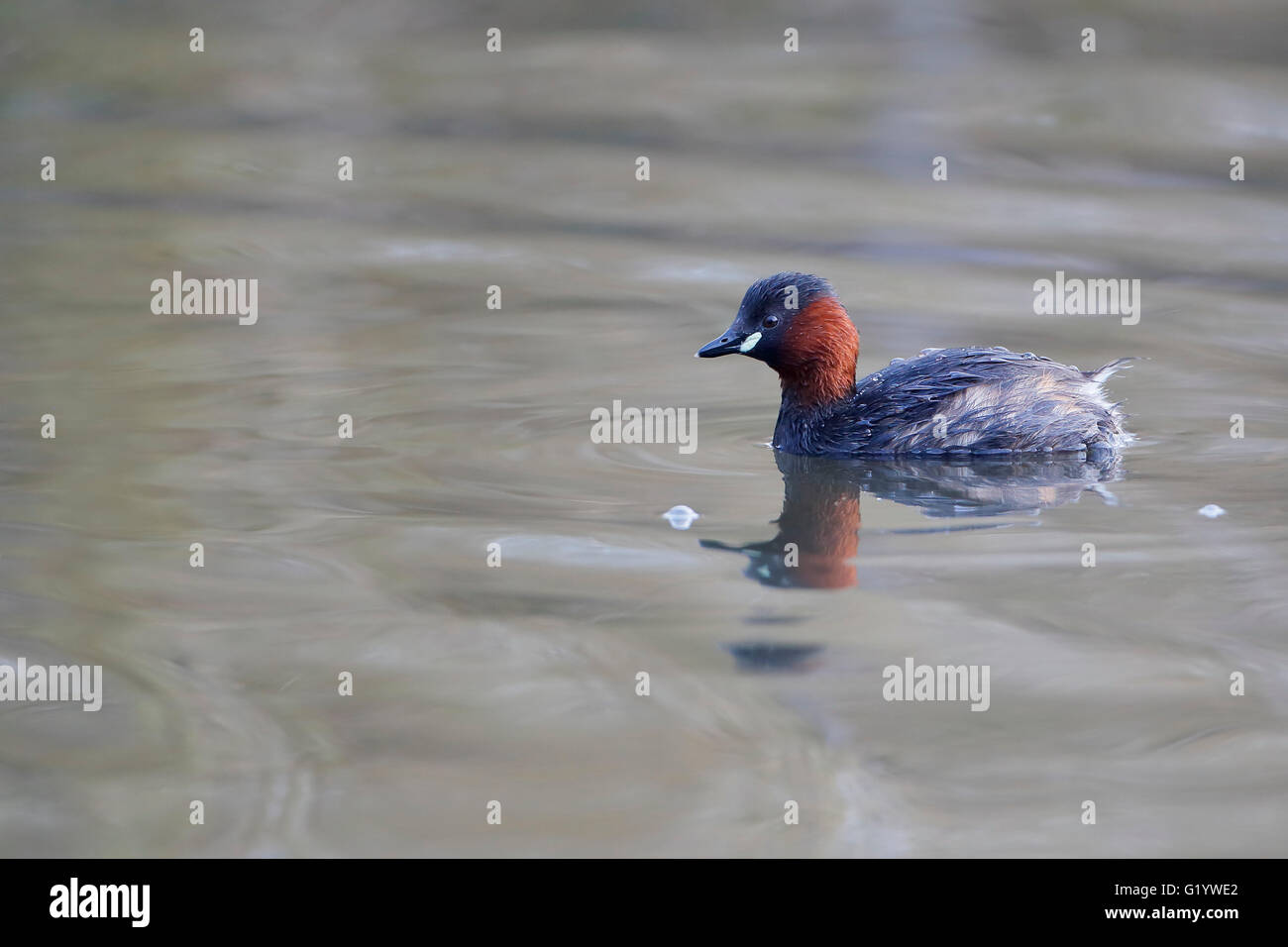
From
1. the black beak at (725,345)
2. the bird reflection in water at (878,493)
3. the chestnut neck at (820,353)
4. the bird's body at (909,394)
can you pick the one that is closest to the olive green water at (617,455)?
the bird reflection in water at (878,493)

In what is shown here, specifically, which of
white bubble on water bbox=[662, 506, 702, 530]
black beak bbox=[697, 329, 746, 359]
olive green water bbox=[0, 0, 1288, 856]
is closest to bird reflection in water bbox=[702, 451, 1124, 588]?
olive green water bbox=[0, 0, 1288, 856]

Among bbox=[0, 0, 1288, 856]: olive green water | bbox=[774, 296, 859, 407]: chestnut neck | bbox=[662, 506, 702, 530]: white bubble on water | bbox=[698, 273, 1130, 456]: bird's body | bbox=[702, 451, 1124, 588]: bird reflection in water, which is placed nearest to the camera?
bbox=[0, 0, 1288, 856]: olive green water

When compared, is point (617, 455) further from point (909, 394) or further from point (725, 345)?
point (909, 394)

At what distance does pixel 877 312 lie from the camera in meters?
9.43

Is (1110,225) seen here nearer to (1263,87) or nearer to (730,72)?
(1263,87)

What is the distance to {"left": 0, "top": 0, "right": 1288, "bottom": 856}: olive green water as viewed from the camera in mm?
4504

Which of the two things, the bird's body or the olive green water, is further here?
the bird's body

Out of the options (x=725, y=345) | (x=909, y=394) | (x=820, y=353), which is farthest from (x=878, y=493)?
(x=725, y=345)

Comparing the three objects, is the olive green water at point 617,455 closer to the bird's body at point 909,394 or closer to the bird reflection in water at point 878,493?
the bird reflection in water at point 878,493

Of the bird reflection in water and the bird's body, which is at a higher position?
the bird's body

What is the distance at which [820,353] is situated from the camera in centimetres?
716

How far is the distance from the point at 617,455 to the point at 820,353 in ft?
3.08

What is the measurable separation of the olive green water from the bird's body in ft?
0.67

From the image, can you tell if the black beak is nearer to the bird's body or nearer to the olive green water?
the bird's body
